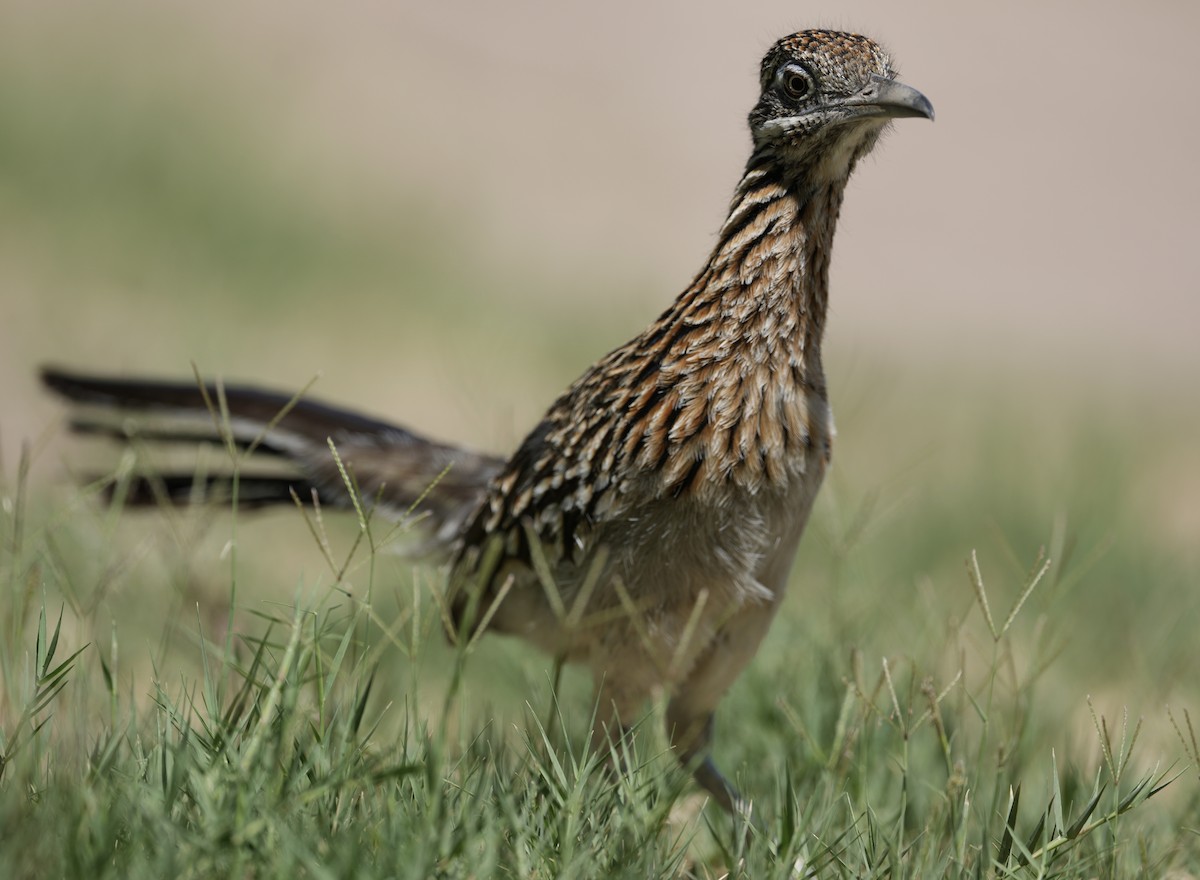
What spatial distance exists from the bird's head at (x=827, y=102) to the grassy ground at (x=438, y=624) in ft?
3.82

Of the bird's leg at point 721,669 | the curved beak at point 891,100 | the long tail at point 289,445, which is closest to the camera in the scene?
the curved beak at point 891,100

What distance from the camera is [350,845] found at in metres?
2.43

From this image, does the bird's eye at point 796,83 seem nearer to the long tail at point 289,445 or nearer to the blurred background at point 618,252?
the blurred background at point 618,252

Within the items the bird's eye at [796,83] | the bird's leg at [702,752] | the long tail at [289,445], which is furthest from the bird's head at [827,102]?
the long tail at [289,445]

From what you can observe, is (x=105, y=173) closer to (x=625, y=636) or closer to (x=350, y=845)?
(x=625, y=636)

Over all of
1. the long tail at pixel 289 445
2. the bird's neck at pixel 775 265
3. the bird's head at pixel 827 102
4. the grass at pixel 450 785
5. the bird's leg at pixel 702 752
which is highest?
the bird's head at pixel 827 102

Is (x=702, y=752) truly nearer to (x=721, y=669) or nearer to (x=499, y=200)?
(x=721, y=669)

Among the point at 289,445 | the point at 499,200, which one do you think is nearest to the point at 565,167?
the point at 499,200

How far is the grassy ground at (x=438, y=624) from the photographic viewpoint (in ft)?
8.89

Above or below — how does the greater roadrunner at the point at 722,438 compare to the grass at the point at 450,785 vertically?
above

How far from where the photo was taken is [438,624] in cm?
511

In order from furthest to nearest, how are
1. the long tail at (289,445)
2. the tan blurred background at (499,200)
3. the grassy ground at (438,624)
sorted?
the tan blurred background at (499,200)
the long tail at (289,445)
the grassy ground at (438,624)

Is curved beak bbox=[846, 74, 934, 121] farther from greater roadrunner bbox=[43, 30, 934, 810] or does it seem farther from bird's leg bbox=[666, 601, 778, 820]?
bird's leg bbox=[666, 601, 778, 820]

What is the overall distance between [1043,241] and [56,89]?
10.8 metres
